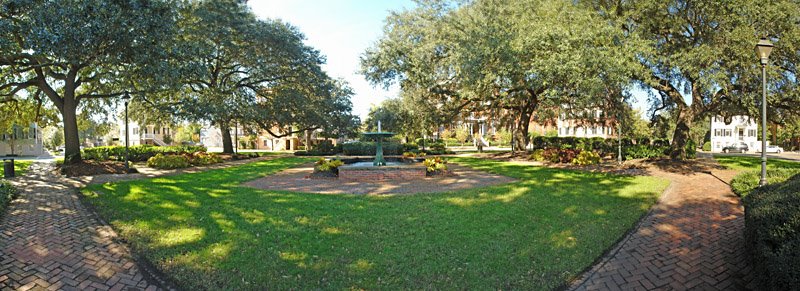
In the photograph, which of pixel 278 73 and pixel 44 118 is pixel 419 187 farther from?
pixel 44 118

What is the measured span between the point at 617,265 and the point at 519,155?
21.5 meters

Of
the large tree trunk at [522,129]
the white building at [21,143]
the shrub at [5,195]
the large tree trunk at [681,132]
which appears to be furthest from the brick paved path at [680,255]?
the white building at [21,143]

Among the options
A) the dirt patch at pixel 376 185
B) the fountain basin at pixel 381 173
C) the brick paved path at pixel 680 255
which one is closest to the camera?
the brick paved path at pixel 680 255

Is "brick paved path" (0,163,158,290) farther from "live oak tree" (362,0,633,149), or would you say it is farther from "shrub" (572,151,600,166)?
"shrub" (572,151,600,166)

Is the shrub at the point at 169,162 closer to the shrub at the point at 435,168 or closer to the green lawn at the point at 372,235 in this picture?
the green lawn at the point at 372,235

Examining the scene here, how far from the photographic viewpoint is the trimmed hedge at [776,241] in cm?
292

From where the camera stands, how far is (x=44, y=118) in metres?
22.9

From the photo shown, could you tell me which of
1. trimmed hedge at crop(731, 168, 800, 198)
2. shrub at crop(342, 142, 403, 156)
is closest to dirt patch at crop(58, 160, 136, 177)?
shrub at crop(342, 142, 403, 156)

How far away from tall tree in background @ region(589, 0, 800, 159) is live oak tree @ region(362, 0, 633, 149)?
1.82m

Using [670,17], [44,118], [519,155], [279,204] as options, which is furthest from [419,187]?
[44,118]

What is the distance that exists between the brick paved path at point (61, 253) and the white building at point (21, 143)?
37.2 metres

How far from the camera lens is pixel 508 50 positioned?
41.7 ft

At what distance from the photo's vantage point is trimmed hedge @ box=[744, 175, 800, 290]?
9.58 feet

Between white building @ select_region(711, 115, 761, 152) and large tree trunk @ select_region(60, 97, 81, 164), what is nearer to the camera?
large tree trunk @ select_region(60, 97, 81, 164)
